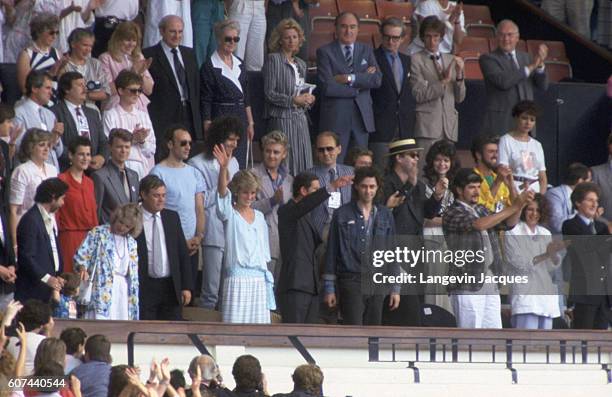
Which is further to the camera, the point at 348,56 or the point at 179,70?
the point at 348,56

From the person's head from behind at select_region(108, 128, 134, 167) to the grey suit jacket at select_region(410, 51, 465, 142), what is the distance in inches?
135

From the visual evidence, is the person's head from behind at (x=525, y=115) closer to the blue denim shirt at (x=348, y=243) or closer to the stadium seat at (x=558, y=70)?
the blue denim shirt at (x=348, y=243)

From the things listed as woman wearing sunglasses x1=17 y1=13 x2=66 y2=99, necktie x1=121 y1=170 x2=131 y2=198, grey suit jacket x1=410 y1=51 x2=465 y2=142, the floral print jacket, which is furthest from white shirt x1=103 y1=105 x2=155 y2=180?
grey suit jacket x1=410 y1=51 x2=465 y2=142

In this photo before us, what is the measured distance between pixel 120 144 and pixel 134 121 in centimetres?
86

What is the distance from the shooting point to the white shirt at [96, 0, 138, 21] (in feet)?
52.5

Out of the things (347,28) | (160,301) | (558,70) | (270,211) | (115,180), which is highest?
(558,70)

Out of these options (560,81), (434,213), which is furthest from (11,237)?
(560,81)

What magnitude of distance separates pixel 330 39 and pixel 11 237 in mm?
6211

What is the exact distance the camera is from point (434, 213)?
14.1m

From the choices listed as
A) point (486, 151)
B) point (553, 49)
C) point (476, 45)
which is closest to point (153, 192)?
point (486, 151)

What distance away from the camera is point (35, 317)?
432 inches

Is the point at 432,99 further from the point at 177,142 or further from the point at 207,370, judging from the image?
the point at 207,370

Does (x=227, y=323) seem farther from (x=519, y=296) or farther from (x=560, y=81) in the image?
(x=560, y=81)

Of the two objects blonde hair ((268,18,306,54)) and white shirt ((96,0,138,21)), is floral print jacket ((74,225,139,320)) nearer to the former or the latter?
blonde hair ((268,18,306,54))
